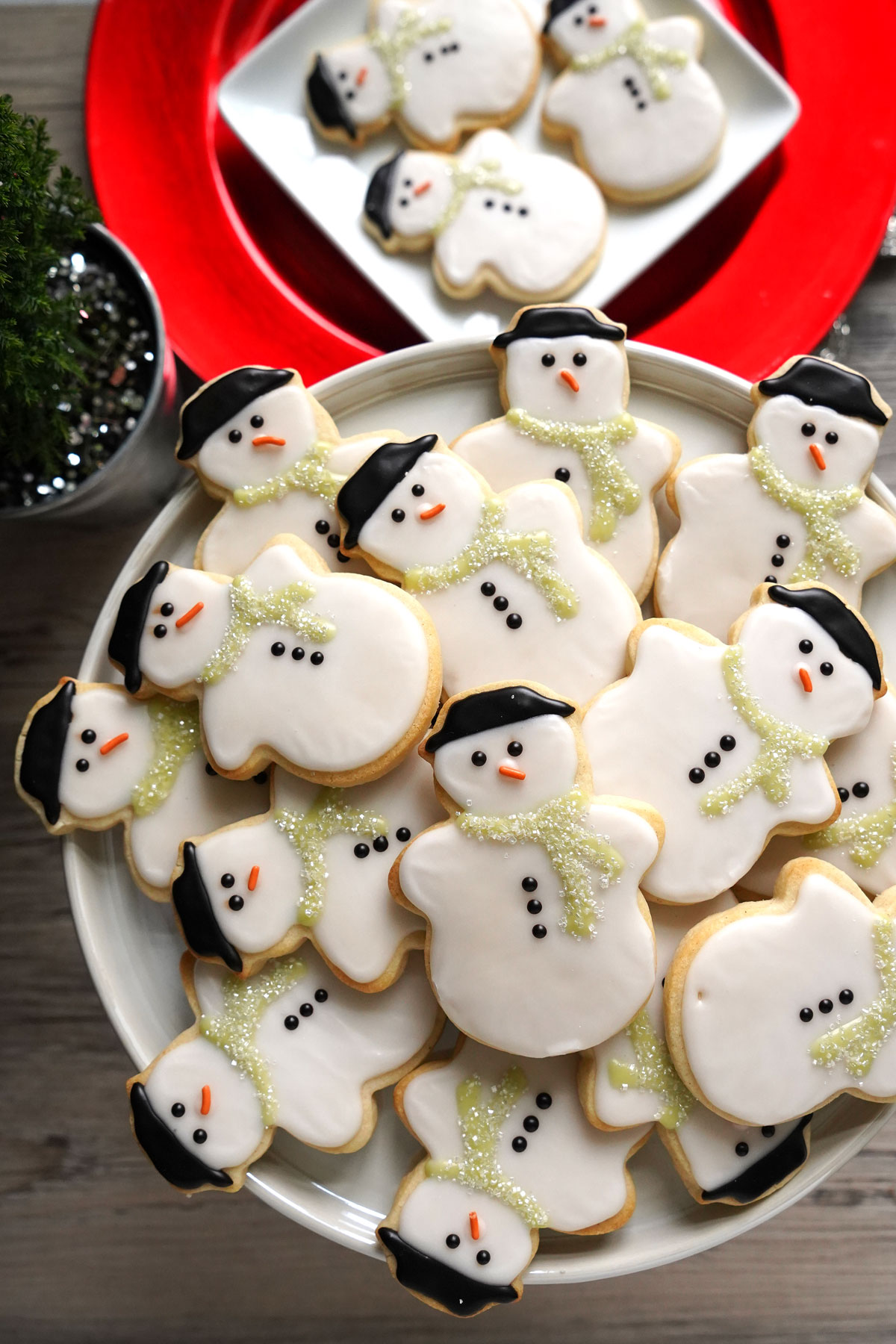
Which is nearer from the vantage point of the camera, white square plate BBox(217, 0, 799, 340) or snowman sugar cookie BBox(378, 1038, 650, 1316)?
snowman sugar cookie BBox(378, 1038, 650, 1316)

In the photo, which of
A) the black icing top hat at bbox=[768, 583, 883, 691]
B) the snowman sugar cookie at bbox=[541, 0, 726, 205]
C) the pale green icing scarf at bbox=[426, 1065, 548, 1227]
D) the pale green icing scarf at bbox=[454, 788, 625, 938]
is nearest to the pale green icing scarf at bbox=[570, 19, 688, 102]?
the snowman sugar cookie at bbox=[541, 0, 726, 205]

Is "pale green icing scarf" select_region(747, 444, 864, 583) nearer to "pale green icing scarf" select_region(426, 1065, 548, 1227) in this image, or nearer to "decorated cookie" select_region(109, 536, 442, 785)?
"decorated cookie" select_region(109, 536, 442, 785)

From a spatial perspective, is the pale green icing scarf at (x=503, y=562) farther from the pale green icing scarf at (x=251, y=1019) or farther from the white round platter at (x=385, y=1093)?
the pale green icing scarf at (x=251, y=1019)

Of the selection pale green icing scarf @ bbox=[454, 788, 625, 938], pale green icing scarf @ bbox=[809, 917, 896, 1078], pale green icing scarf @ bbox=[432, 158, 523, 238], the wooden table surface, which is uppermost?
pale green icing scarf @ bbox=[432, 158, 523, 238]

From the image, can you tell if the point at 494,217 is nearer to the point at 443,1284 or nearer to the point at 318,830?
the point at 318,830

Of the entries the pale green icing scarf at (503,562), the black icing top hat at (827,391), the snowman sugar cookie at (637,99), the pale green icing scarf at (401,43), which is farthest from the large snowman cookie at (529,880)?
the pale green icing scarf at (401,43)

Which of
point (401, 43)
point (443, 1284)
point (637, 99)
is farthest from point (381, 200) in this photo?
point (443, 1284)

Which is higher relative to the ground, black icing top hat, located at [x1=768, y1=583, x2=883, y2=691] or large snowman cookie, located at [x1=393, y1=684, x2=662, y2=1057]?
black icing top hat, located at [x1=768, y1=583, x2=883, y2=691]
